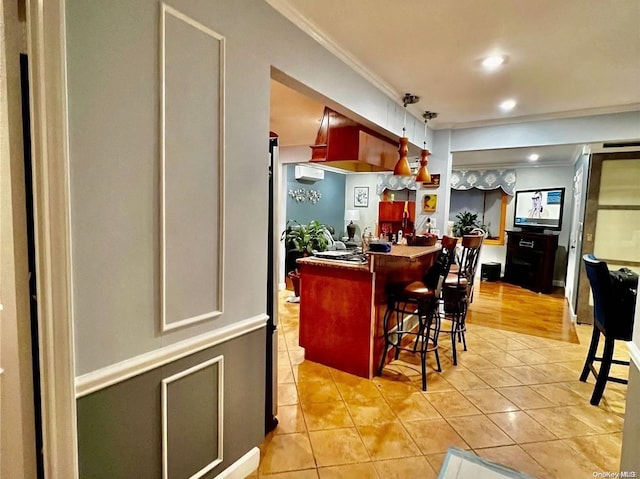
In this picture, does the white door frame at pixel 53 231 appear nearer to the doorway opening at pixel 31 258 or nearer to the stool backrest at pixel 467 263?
the doorway opening at pixel 31 258

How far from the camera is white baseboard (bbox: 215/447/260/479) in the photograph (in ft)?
5.61

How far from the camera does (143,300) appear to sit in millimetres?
1295

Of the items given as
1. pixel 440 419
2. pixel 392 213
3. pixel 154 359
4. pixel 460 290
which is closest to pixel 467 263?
pixel 460 290

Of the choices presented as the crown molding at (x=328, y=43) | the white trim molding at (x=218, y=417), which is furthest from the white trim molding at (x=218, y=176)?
the crown molding at (x=328, y=43)

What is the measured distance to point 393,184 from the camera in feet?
26.2

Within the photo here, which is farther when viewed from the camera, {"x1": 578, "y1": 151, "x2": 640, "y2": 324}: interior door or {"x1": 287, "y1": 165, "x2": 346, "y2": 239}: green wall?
{"x1": 287, "y1": 165, "x2": 346, "y2": 239}: green wall

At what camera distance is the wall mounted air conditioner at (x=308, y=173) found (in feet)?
21.8

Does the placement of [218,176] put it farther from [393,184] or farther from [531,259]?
[393,184]

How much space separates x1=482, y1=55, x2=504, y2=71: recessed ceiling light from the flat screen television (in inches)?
191

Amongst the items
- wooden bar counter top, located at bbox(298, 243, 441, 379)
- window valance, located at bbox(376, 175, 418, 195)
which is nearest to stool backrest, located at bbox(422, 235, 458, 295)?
wooden bar counter top, located at bbox(298, 243, 441, 379)

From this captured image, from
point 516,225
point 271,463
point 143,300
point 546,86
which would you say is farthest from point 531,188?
point 143,300

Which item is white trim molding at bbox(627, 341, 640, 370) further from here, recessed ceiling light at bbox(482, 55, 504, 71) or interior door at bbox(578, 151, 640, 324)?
interior door at bbox(578, 151, 640, 324)

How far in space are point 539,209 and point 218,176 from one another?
683cm

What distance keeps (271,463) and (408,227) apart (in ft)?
14.5
